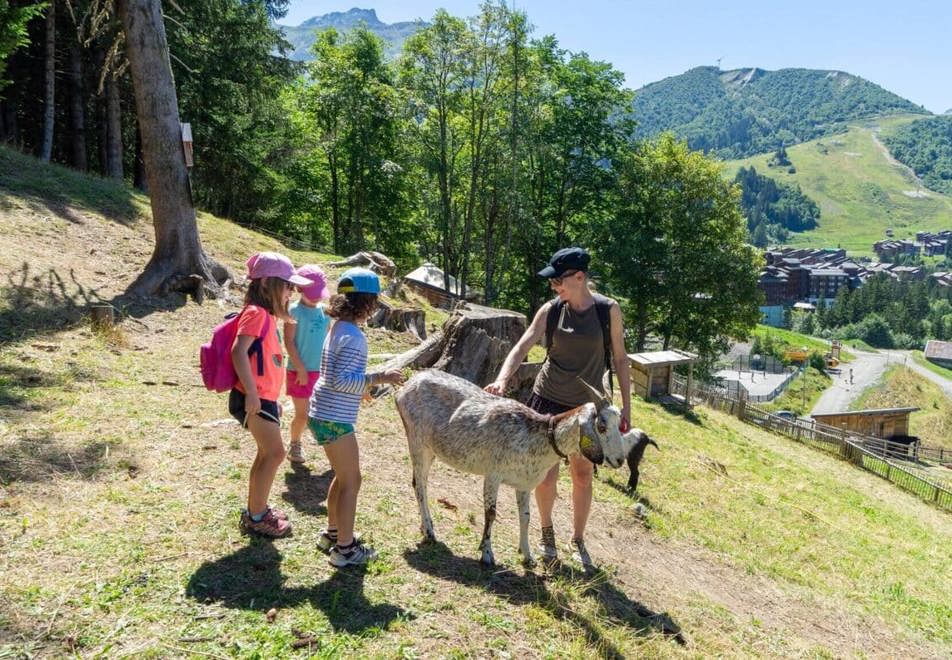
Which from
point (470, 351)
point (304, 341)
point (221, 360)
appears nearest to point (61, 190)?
point (470, 351)

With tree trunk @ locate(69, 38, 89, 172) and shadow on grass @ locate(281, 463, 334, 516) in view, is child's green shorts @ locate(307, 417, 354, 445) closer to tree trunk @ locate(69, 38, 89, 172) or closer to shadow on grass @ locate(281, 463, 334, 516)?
shadow on grass @ locate(281, 463, 334, 516)

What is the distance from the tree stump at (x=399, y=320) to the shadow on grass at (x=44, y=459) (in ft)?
21.2

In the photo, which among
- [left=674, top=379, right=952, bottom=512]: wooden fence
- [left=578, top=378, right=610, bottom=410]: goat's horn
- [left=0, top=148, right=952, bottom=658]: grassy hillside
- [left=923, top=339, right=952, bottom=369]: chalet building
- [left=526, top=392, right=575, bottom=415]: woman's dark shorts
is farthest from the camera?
[left=923, top=339, right=952, bottom=369]: chalet building

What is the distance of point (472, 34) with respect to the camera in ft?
84.5

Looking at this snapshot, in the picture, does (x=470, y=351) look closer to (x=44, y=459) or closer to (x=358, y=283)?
(x=358, y=283)

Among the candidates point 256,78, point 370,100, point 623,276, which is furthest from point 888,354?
point 256,78

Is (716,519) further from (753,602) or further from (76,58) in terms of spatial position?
(76,58)

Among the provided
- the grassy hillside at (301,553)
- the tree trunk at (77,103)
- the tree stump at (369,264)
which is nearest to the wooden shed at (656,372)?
the tree stump at (369,264)

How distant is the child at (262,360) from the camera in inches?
163

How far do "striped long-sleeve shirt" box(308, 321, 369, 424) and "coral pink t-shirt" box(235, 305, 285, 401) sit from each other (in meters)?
0.38

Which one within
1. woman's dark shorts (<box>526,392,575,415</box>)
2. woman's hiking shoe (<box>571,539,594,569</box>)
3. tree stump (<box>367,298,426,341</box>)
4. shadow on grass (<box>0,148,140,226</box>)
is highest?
shadow on grass (<box>0,148,140,226</box>)

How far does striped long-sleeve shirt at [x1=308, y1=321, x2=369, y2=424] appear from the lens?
409 cm

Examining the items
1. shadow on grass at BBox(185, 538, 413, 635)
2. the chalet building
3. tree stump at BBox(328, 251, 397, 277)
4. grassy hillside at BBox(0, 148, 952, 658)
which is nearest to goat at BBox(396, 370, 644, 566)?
grassy hillside at BBox(0, 148, 952, 658)

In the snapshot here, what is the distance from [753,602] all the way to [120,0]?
1296cm
